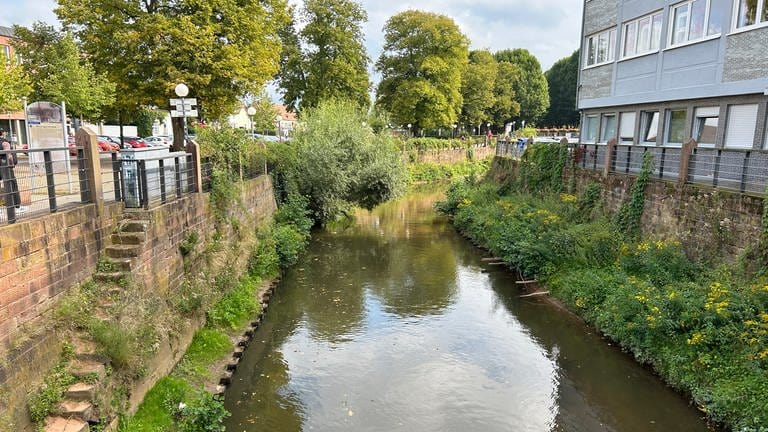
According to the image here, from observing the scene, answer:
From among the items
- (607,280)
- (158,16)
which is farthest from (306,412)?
(158,16)

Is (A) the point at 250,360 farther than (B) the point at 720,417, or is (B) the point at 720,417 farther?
(A) the point at 250,360

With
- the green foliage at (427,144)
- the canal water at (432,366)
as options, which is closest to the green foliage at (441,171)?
the green foliage at (427,144)

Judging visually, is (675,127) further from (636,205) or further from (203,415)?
(203,415)

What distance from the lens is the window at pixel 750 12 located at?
42.9ft

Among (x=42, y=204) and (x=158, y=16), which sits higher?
(x=158, y=16)

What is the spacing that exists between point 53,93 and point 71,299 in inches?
595

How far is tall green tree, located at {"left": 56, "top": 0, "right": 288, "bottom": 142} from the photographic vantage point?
52.8ft

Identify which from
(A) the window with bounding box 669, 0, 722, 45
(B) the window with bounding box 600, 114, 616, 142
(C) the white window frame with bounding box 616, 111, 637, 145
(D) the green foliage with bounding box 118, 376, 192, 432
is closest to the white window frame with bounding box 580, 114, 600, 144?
(B) the window with bounding box 600, 114, 616, 142

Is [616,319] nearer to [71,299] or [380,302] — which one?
[380,302]

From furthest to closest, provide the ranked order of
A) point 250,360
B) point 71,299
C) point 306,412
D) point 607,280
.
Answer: point 607,280, point 250,360, point 306,412, point 71,299

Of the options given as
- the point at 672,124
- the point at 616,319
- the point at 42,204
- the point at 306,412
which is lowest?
the point at 306,412

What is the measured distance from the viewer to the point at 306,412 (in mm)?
8977

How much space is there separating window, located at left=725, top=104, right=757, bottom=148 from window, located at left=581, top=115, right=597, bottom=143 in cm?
813

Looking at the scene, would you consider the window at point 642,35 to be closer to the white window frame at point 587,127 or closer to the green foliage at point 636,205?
the white window frame at point 587,127
